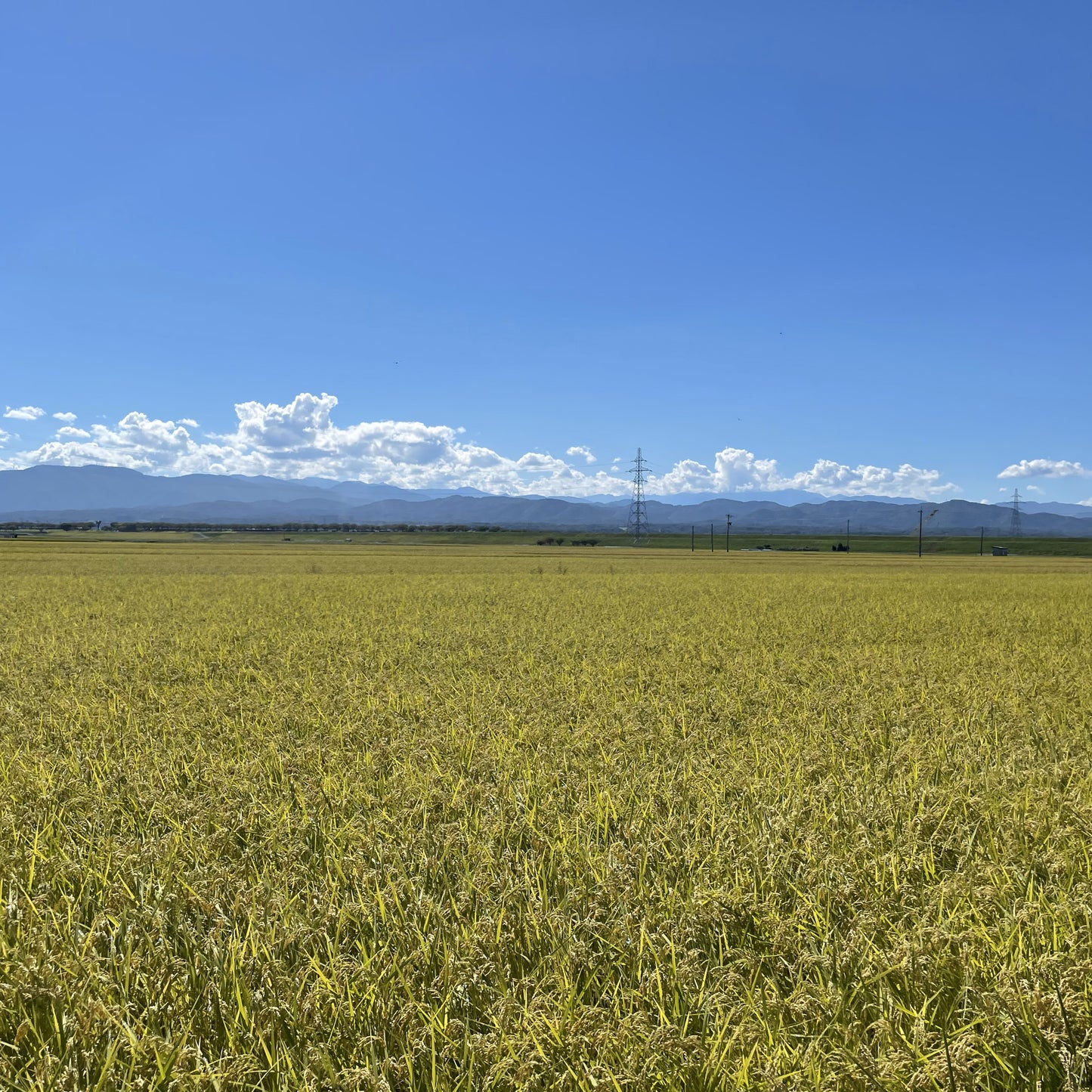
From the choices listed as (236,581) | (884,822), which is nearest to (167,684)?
(884,822)

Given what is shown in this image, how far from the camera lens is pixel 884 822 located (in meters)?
4.77

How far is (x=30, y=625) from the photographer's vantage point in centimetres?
1539

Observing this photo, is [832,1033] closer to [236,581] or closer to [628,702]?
[628,702]

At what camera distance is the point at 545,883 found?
A: 12.6ft

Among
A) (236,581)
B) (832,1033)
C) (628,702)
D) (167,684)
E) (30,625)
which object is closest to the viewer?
(832,1033)

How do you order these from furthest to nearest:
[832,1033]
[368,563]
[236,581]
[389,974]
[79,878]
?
[368,563] → [236,581] → [79,878] → [389,974] → [832,1033]

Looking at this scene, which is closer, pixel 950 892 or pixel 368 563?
pixel 950 892

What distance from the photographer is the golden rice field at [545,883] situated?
2521mm

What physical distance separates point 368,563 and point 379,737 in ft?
160

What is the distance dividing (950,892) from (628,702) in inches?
192

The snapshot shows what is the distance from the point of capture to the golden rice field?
252cm

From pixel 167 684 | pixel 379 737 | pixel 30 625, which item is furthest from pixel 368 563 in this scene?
pixel 379 737

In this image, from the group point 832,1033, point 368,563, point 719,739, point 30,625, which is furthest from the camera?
point 368,563

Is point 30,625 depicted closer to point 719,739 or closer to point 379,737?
point 379,737
